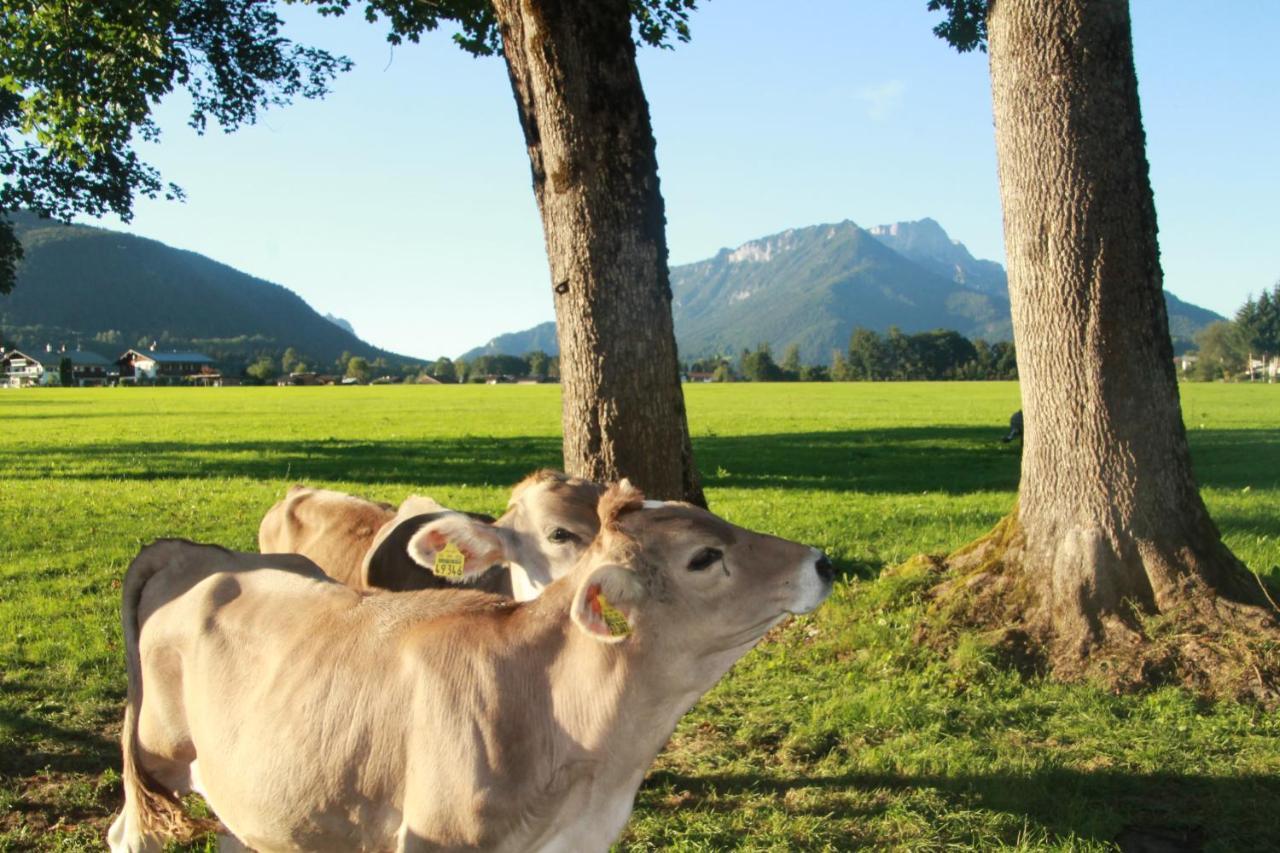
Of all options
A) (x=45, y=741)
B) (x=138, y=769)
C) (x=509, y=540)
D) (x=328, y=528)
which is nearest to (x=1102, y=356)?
(x=509, y=540)

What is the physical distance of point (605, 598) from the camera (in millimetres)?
3863

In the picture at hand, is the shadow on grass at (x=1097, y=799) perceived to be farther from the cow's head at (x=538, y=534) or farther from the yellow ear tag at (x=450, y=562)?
the yellow ear tag at (x=450, y=562)

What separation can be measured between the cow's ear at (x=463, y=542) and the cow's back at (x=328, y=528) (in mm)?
1756

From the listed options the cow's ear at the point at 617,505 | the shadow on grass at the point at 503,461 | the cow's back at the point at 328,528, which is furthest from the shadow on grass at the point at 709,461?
the cow's ear at the point at 617,505

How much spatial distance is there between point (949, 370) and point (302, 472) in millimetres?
129114

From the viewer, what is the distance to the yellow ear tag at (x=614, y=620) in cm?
403

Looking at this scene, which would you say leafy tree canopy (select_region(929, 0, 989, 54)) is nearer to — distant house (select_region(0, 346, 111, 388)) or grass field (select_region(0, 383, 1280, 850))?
grass field (select_region(0, 383, 1280, 850))

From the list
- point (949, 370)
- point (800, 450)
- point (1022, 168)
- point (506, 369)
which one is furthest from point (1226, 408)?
point (506, 369)

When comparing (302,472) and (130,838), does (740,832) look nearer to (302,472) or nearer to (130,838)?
(130,838)

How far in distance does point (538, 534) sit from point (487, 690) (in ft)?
6.45

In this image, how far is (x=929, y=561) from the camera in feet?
31.5

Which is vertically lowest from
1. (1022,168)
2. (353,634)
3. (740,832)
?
(740,832)

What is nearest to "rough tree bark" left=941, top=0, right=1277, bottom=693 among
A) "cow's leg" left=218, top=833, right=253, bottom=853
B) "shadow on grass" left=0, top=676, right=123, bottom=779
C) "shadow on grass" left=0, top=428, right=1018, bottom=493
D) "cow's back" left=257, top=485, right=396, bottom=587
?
"cow's back" left=257, top=485, right=396, bottom=587

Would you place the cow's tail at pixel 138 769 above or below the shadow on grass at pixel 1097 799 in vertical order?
above
